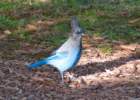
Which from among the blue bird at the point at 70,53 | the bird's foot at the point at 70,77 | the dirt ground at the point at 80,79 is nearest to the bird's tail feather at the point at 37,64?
the blue bird at the point at 70,53

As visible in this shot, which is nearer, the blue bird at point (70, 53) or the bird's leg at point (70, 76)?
the blue bird at point (70, 53)

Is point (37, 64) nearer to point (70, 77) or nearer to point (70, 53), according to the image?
point (70, 53)

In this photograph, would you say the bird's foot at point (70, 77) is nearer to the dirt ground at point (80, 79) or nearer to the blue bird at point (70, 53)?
the dirt ground at point (80, 79)

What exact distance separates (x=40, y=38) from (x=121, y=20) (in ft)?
5.24

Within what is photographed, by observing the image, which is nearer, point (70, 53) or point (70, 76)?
point (70, 53)

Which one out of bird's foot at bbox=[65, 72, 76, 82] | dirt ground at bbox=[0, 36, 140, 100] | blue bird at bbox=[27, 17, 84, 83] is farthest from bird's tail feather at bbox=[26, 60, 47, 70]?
bird's foot at bbox=[65, 72, 76, 82]

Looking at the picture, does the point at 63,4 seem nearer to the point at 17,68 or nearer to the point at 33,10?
the point at 33,10

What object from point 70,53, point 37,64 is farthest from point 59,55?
point 37,64

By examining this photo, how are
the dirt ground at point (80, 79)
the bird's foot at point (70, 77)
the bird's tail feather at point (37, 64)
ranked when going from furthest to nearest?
1. the bird's foot at point (70, 77)
2. the bird's tail feather at point (37, 64)
3. the dirt ground at point (80, 79)

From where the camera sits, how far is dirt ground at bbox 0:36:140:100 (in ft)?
19.1

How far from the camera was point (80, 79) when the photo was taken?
625cm

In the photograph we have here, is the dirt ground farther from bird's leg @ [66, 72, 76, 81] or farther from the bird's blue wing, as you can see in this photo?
the bird's blue wing

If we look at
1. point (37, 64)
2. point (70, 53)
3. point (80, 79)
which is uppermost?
point (70, 53)

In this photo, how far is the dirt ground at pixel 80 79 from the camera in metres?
5.82
